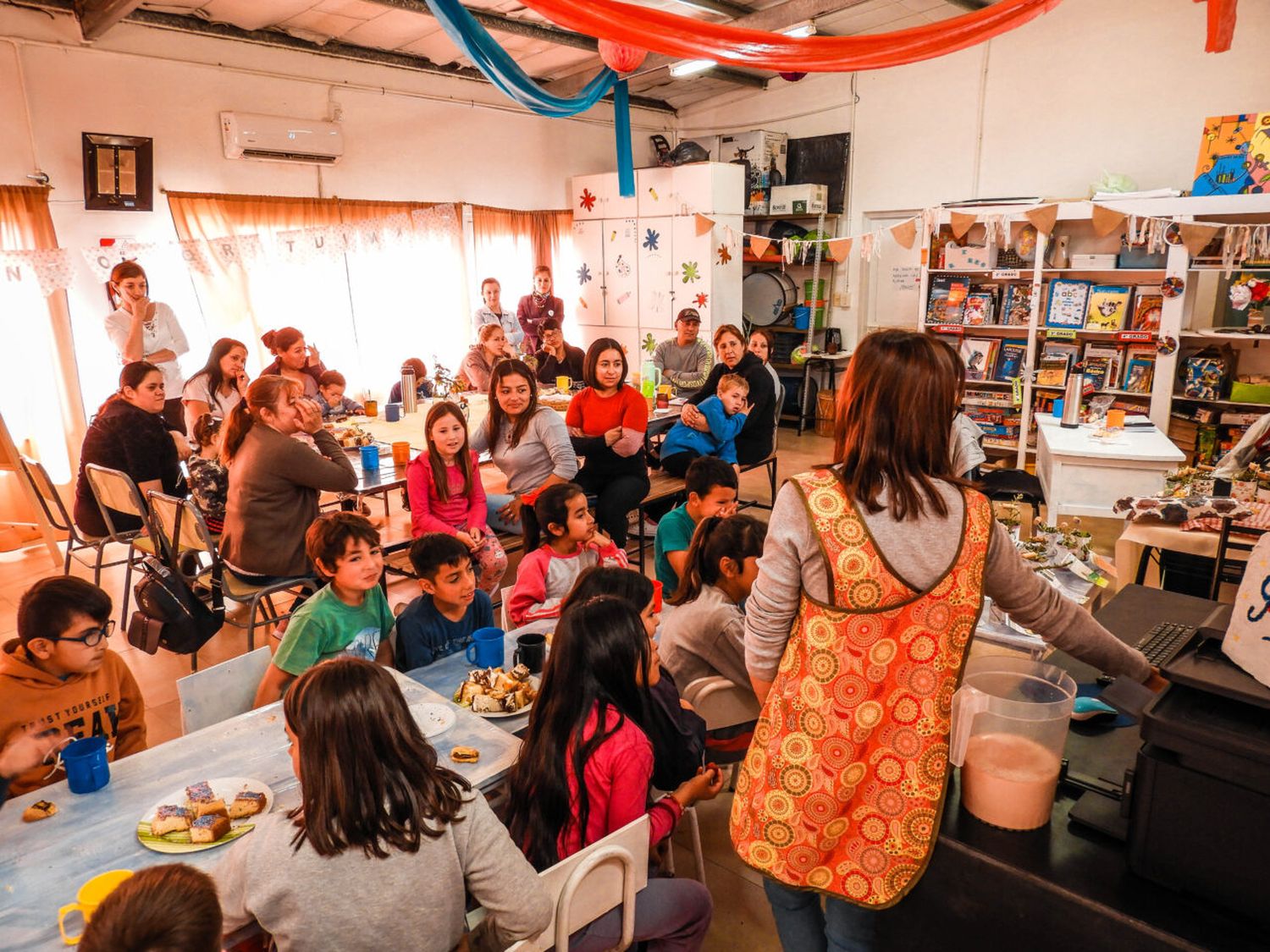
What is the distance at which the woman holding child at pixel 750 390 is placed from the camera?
522 centimetres

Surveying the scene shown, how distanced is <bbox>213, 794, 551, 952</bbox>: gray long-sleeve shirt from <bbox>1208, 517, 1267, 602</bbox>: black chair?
3.13 metres

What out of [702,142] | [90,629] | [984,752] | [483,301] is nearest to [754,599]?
[984,752]

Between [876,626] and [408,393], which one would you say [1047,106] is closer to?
[408,393]

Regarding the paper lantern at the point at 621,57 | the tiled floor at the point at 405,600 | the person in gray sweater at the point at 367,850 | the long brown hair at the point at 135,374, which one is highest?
the paper lantern at the point at 621,57

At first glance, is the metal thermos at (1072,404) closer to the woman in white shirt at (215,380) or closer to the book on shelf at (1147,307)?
the book on shelf at (1147,307)

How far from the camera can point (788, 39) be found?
2.74 metres

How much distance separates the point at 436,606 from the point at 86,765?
41.4 inches

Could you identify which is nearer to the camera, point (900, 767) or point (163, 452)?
point (900, 767)

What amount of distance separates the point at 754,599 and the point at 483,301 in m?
6.95

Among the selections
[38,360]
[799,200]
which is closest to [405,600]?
[38,360]

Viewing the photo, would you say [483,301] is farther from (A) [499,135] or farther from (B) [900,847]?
(B) [900,847]

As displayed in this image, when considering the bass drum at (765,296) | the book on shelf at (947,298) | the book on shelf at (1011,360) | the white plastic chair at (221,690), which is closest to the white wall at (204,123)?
the bass drum at (765,296)

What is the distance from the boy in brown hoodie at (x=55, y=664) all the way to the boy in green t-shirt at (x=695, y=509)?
185cm

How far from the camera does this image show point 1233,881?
1.20 m
